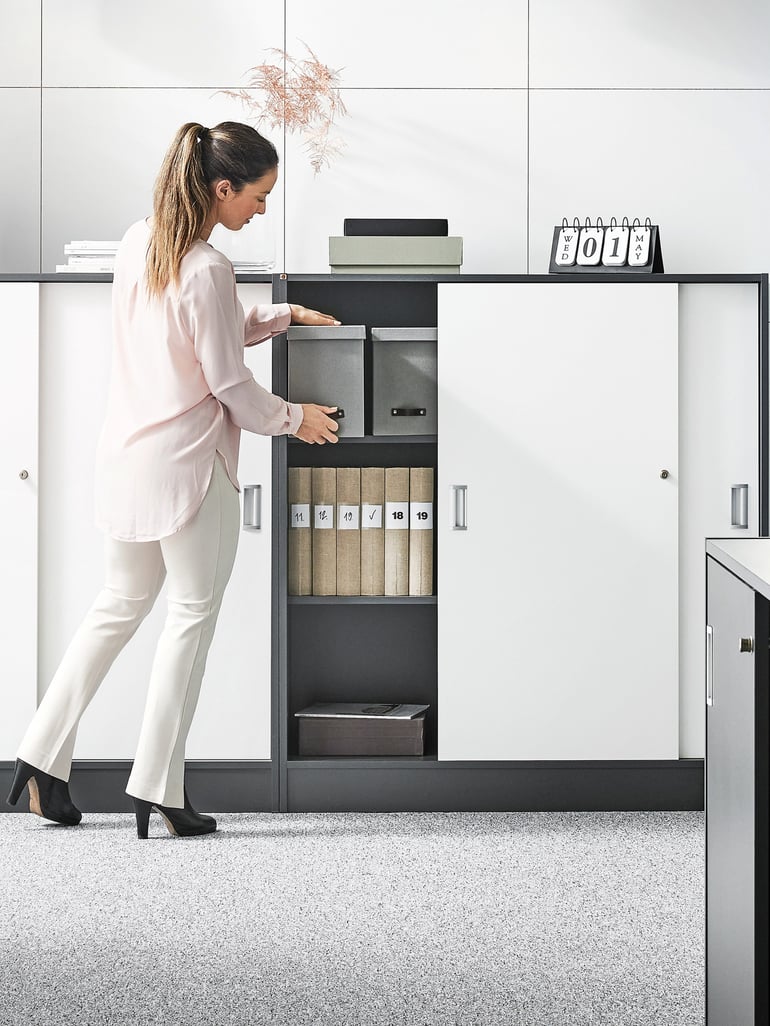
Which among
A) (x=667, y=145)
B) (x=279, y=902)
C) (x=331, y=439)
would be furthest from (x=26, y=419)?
(x=667, y=145)

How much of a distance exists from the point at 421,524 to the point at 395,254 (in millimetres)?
725

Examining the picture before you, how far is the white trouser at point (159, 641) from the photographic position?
246cm

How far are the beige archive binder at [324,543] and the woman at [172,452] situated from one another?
271 mm

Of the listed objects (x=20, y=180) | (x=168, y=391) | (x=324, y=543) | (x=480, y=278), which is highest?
(x=20, y=180)

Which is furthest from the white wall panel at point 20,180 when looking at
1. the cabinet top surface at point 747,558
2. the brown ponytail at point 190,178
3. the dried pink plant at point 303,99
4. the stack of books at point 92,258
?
the cabinet top surface at point 747,558

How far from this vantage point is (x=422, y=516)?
2773 mm

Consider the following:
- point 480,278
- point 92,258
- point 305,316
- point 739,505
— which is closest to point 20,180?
point 92,258

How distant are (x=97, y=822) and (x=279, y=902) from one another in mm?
763

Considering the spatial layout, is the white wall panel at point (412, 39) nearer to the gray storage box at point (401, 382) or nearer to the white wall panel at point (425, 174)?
the white wall panel at point (425, 174)

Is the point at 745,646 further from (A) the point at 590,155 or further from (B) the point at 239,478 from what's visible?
(A) the point at 590,155

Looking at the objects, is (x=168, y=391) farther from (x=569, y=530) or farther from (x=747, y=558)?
(x=747, y=558)

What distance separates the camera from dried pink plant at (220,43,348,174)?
10.1 ft

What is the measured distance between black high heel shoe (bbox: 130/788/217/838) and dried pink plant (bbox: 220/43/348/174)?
1884 mm

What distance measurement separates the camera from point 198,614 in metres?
2.48
